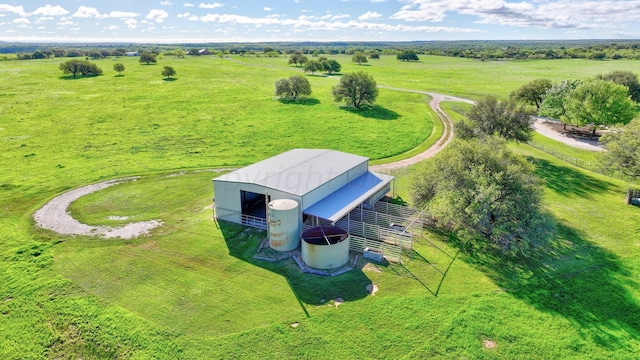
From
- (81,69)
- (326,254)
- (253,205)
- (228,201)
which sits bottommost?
(253,205)

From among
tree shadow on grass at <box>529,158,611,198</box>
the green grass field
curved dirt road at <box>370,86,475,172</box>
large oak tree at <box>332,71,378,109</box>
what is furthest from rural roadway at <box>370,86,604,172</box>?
large oak tree at <box>332,71,378,109</box>

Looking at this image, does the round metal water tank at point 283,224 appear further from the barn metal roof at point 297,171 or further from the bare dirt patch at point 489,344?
the bare dirt patch at point 489,344

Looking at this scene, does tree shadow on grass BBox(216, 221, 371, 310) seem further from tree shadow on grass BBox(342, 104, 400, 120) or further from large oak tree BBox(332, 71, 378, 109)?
large oak tree BBox(332, 71, 378, 109)

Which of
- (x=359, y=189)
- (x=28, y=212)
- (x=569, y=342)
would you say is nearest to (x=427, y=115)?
(x=359, y=189)

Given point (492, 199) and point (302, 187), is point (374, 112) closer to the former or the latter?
point (302, 187)

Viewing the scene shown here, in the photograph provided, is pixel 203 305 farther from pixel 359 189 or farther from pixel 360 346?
pixel 359 189

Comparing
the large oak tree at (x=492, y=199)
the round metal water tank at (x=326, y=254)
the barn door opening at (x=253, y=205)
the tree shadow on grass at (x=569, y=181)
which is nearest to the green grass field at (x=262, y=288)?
the tree shadow on grass at (x=569, y=181)

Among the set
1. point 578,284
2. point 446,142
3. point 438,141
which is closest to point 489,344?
point 578,284
